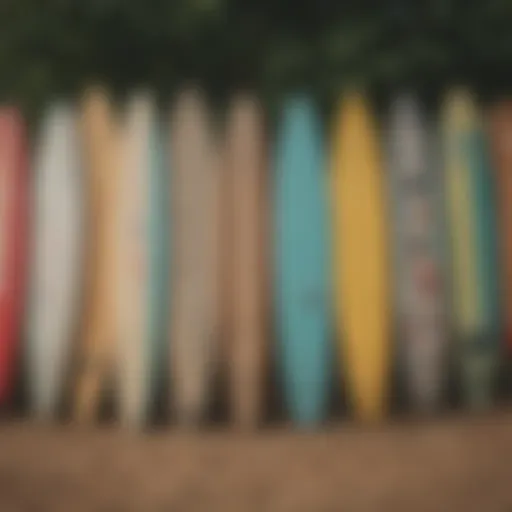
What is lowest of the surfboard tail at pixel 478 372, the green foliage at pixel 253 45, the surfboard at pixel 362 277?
the surfboard tail at pixel 478 372

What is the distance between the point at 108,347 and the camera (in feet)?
2.54

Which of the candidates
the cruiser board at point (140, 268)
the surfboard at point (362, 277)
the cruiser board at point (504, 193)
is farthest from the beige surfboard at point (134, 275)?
the cruiser board at point (504, 193)

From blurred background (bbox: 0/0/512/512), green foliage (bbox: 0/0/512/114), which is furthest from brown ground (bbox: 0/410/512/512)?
green foliage (bbox: 0/0/512/114)

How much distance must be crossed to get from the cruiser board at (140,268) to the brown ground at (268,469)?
38mm

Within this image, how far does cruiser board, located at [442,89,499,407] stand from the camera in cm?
77

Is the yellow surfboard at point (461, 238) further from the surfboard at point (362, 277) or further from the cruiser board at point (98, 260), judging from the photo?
the cruiser board at point (98, 260)

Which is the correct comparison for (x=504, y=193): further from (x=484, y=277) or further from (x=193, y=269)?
(x=193, y=269)

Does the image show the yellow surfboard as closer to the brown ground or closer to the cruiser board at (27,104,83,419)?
the brown ground

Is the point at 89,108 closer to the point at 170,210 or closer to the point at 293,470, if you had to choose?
the point at 170,210

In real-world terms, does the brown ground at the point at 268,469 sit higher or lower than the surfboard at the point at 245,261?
lower

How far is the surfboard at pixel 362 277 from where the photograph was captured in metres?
0.76

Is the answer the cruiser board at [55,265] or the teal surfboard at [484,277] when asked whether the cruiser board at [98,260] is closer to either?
the cruiser board at [55,265]

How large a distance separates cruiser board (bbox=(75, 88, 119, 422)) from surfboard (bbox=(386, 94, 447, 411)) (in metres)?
0.21

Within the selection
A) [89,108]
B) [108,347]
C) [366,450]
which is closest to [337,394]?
[366,450]
